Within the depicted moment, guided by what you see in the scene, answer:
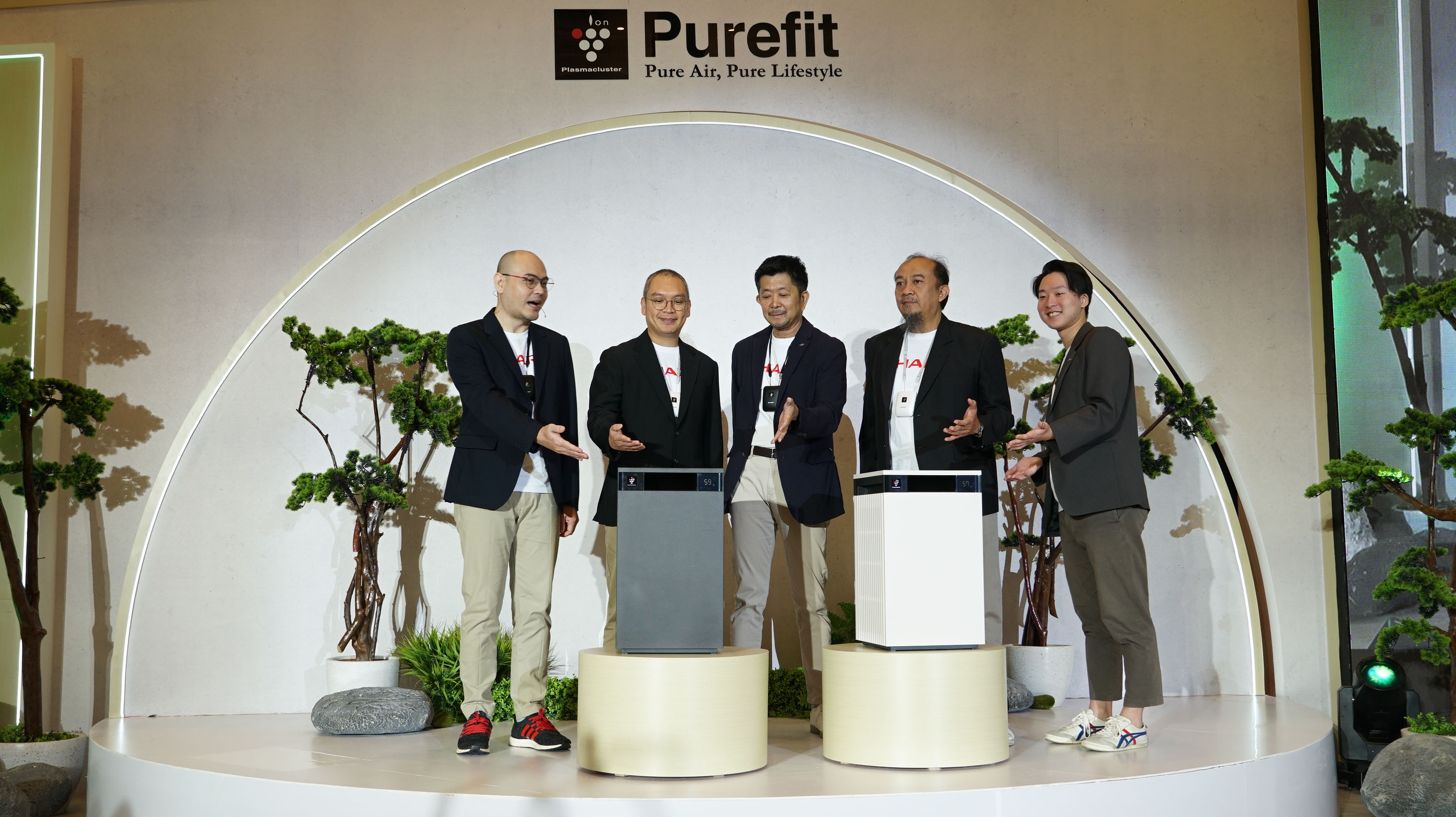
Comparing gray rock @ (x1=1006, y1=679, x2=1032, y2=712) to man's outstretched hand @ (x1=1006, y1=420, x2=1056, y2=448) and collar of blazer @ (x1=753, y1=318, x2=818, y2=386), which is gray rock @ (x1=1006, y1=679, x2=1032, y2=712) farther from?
collar of blazer @ (x1=753, y1=318, x2=818, y2=386)

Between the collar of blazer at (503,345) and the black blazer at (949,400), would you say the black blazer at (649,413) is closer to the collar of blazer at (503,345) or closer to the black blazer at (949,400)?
the collar of blazer at (503,345)

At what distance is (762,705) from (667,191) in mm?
2799

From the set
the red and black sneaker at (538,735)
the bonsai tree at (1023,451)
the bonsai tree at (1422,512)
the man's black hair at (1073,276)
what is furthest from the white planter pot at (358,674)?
the bonsai tree at (1422,512)

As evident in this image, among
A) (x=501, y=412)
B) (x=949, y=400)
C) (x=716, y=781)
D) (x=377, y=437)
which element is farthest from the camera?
(x=377, y=437)

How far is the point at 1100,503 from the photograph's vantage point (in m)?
3.31

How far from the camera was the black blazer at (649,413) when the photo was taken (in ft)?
12.5

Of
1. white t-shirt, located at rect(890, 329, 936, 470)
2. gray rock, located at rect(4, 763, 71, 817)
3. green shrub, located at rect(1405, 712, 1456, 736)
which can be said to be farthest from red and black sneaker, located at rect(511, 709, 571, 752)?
green shrub, located at rect(1405, 712, 1456, 736)

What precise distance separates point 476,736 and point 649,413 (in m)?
1.23

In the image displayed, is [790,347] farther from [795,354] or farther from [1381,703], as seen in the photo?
[1381,703]

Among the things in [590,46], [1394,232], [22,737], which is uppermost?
[590,46]

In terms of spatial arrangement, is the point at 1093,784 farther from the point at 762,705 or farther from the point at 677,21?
the point at 677,21

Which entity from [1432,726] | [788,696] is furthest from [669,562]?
[1432,726]

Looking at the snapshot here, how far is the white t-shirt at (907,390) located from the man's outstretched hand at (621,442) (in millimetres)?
926

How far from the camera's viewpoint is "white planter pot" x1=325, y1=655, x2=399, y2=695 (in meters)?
4.27
